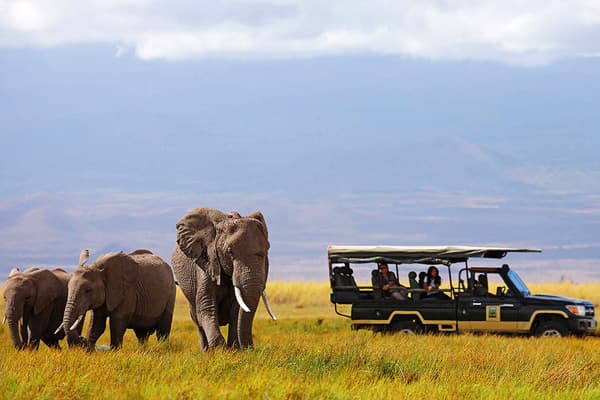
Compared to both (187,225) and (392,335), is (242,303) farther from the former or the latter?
(392,335)

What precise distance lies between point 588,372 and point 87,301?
847cm

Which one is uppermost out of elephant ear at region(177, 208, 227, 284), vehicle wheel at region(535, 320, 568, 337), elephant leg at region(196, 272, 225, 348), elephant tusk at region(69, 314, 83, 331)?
elephant ear at region(177, 208, 227, 284)

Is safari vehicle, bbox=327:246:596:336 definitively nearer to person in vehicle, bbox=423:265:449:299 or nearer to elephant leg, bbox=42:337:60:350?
person in vehicle, bbox=423:265:449:299

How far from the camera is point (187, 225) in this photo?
18.5m

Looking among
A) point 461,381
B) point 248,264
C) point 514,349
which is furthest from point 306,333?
point 461,381

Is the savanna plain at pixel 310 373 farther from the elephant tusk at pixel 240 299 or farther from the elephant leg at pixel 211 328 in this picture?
the elephant tusk at pixel 240 299

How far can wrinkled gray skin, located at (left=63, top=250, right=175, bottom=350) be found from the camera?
19578 mm

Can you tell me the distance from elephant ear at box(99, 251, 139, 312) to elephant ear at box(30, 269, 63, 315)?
1589mm

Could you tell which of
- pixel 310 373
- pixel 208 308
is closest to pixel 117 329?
pixel 208 308

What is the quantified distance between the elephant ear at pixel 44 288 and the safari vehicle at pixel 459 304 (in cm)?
797

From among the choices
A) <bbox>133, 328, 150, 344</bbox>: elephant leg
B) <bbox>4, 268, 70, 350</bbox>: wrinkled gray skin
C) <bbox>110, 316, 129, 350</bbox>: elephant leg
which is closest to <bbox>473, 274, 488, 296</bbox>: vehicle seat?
<bbox>133, 328, 150, 344</bbox>: elephant leg

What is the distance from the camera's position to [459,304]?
26609 mm

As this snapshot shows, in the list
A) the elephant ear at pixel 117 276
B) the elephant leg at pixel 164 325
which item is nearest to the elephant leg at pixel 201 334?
the elephant ear at pixel 117 276

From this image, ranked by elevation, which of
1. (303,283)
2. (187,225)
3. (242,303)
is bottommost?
(303,283)
